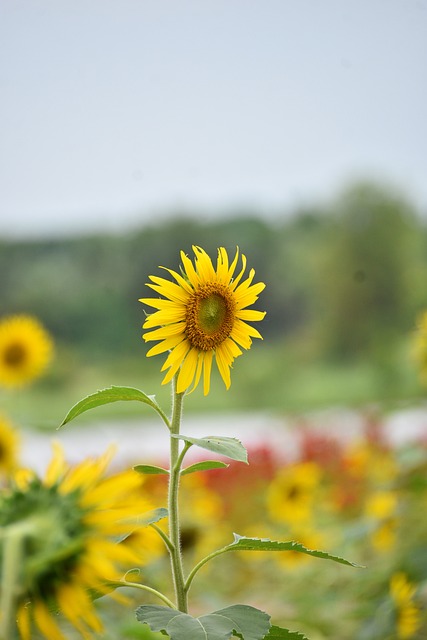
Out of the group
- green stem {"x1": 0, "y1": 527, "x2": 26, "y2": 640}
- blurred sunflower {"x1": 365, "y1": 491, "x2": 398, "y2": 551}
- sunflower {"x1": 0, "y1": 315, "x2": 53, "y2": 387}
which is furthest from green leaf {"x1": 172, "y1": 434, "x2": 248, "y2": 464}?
sunflower {"x1": 0, "y1": 315, "x2": 53, "y2": 387}

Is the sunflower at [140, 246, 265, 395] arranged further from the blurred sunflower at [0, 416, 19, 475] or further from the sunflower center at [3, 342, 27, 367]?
the sunflower center at [3, 342, 27, 367]

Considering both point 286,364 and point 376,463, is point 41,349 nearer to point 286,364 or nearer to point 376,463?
point 376,463

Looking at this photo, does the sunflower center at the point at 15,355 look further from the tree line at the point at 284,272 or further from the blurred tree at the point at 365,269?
the blurred tree at the point at 365,269

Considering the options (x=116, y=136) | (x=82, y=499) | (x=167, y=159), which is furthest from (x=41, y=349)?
(x=167, y=159)

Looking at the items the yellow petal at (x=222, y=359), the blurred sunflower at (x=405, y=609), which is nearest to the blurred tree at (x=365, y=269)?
the blurred sunflower at (x=405, y=609)

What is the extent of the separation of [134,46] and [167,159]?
1.47 meters

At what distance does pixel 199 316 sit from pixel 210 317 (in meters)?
0.01

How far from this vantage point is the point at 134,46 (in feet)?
18.5

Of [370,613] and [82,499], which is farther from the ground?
[82,499]

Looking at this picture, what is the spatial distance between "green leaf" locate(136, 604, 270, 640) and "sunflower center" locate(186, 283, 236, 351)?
111 mm

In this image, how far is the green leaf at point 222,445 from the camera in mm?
308

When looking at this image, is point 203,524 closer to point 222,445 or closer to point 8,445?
point 8,445

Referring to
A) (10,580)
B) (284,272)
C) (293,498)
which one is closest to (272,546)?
(10,580)

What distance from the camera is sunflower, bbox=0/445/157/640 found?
0.21 metres
